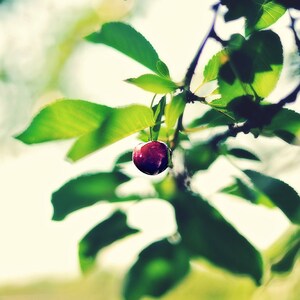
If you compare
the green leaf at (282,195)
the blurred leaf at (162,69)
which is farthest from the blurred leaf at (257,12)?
the green leaf at (282,195)

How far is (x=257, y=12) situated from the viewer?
687mm

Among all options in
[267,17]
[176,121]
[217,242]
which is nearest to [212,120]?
[176,121]

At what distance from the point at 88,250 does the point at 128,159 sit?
182 millimetres

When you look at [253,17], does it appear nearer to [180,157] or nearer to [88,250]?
[180,157]

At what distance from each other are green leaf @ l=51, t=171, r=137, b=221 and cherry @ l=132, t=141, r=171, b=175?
0.17 feet

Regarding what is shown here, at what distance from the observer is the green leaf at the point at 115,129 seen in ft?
2.18

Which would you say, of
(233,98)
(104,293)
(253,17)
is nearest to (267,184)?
(233,98)

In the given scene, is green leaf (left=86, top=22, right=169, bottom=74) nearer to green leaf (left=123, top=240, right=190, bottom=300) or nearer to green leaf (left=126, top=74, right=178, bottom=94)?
green leaf (left=126, top=74, right=178, bottom=94)

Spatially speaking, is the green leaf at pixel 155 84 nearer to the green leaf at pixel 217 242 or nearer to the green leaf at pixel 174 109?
the green leaf at pixel 174 109

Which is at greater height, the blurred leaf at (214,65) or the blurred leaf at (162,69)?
the blurred leaf at (214,65)

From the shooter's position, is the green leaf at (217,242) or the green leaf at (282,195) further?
the green leaf at (282,195)

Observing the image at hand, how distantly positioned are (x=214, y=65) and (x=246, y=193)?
19cm

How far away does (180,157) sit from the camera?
2.42ft

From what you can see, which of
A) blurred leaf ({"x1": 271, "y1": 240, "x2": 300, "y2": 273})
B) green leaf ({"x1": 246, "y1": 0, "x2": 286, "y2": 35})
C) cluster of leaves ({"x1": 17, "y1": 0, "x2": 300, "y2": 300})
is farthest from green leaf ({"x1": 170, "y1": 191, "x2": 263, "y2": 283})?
green leaf ({"x1": 246, "y1": 0, "x2": 286, "y2": 35})
